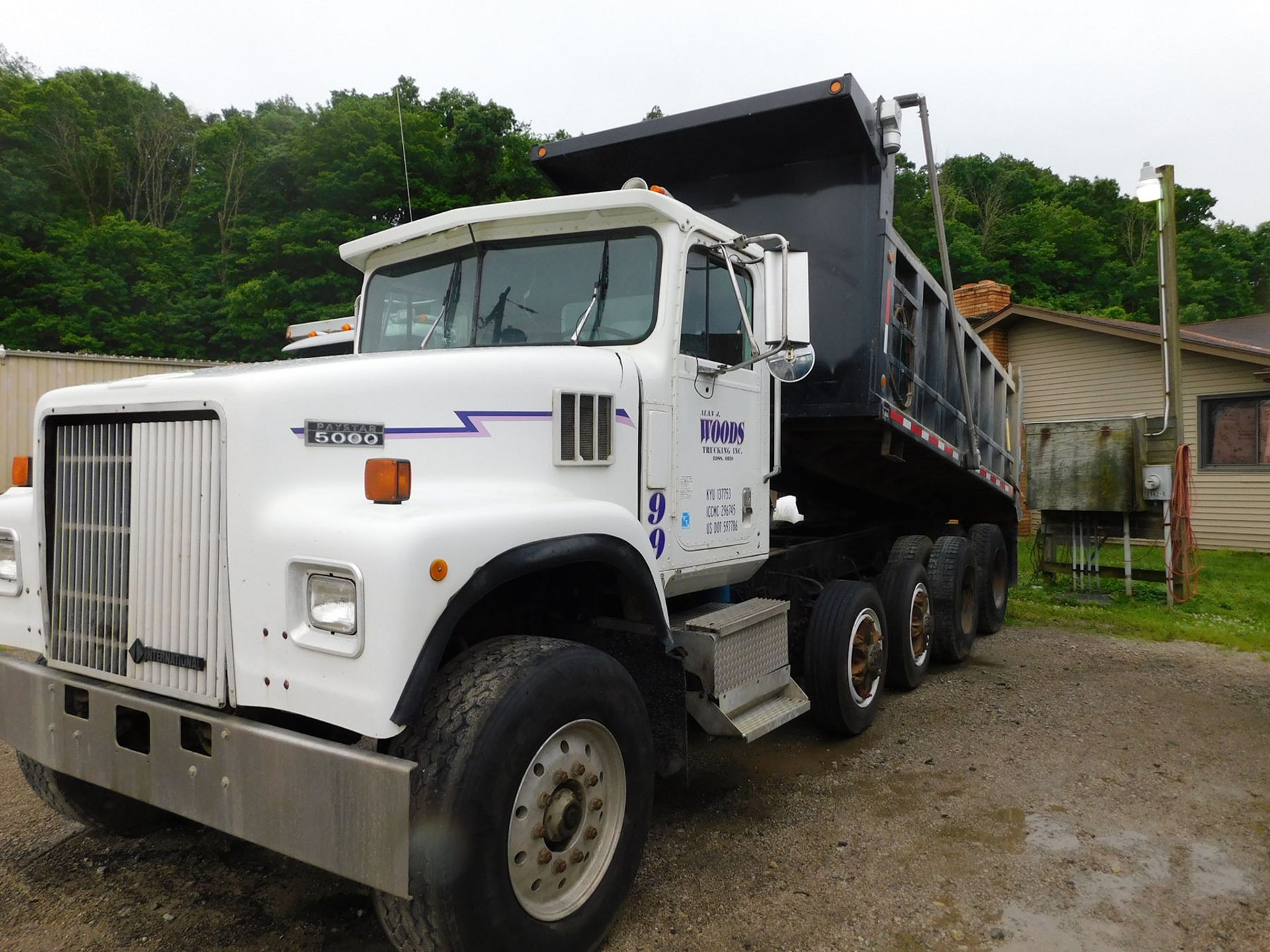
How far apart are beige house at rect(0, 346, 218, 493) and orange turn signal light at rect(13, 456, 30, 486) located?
9.09m

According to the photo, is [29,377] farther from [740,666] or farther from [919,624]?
[740,666]

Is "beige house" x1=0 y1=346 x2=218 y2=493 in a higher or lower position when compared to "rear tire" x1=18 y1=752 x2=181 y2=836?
higher

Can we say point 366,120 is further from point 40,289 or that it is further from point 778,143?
point 778,143

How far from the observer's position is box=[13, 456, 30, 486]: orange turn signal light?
11.0 feet

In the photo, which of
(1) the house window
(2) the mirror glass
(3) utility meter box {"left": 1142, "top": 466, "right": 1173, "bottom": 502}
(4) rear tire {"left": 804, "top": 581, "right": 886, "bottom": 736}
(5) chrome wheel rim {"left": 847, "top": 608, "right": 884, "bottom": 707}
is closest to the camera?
(2) the mirror glass

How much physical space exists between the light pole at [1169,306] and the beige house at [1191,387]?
4.15m

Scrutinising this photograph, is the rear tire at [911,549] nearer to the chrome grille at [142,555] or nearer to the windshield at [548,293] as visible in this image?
the windshield at [548,293]

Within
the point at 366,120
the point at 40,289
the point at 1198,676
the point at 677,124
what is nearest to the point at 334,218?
the point at 366,120

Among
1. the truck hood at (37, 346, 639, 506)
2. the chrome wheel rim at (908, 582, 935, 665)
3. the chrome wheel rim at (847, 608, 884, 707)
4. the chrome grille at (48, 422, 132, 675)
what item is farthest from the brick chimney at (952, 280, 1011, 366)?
the chrome grille at (48, 422, 132, 675)

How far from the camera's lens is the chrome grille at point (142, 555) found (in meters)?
2.57

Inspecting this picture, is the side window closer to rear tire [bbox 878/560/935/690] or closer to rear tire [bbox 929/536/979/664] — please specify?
rear tire [bbox 878/560/935/690]

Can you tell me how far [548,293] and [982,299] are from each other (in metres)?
15.6

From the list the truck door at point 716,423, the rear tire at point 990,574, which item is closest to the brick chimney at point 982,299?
the rear tire at point 990,574

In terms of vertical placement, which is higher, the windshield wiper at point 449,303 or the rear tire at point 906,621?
the windshield wiper at point 449,303
